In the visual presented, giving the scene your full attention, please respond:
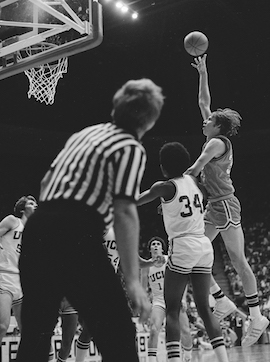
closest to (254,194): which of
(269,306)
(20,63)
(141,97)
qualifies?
(269,306)

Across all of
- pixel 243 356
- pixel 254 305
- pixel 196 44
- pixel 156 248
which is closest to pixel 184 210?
pixel 254 305

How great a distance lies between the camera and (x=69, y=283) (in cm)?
259

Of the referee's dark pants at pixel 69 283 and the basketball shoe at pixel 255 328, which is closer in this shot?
the referee's dark pants at pixel 69 283

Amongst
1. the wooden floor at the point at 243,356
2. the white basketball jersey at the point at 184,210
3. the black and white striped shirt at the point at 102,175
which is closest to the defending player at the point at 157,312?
the wooden floor at the point at 243,356

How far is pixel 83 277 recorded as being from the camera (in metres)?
2.58

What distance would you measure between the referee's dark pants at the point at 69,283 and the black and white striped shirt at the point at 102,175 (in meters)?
0.07

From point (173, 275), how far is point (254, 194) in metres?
21.0

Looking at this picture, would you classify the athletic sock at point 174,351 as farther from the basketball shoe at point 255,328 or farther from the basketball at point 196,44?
the basketball at point 196,44

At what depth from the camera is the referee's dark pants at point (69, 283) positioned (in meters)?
2.54

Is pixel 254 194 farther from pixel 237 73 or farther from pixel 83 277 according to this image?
pixel 83 277

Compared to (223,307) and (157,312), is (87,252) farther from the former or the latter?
(157,312)

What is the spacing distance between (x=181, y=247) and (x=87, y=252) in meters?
2.44

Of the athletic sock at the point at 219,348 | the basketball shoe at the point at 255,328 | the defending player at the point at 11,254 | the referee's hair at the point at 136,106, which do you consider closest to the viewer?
the referee's hair at the point at 136,106

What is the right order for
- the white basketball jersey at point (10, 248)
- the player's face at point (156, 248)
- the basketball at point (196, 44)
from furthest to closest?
the player's face at point (156, 248)
the basketball at point (196, 44)
the white basketball jersey at point (10, 248)
